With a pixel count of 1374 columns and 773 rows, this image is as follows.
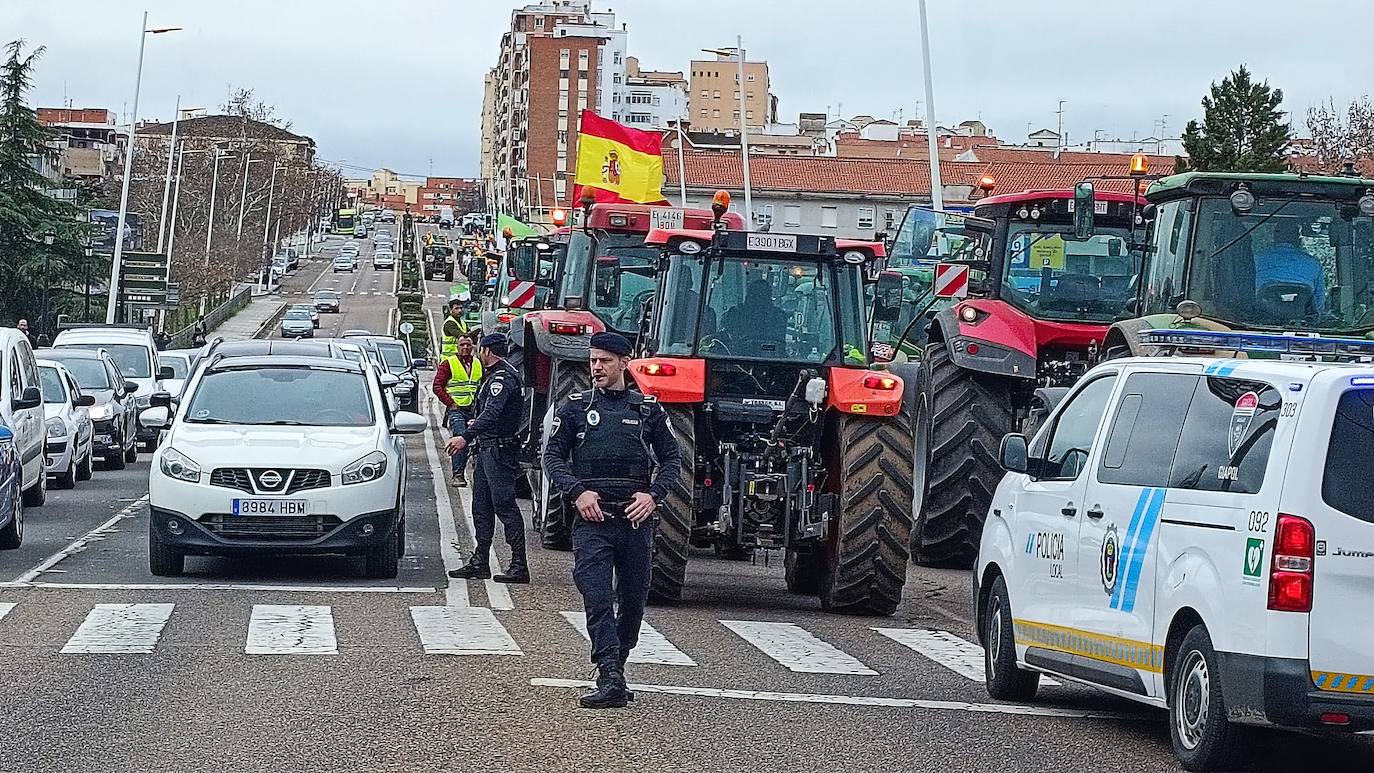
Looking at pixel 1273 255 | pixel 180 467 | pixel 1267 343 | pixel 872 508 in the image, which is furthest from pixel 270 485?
pixel 1267 343

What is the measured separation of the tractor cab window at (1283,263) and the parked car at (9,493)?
31.5 ft

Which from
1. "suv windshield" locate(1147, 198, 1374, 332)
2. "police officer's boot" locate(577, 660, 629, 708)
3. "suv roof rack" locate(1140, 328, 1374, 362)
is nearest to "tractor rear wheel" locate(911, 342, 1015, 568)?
"suv windshield" locate(1147, 198, 1374, 332)

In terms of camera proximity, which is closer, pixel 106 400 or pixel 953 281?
pixel 953 281

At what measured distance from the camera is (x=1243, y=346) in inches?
374

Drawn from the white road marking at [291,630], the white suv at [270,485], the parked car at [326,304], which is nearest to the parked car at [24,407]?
the white suv at [270,485]

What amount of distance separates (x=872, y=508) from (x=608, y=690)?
15.3ft

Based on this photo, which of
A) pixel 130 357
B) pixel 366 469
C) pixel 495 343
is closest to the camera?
pixel 366 469

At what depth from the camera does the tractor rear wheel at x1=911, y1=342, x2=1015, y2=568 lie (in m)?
16.3

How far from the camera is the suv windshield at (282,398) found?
16.0 meters

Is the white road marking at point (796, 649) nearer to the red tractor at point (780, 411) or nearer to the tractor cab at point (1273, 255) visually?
the red tractor at point (780, 411)

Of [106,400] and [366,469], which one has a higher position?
[366,469]

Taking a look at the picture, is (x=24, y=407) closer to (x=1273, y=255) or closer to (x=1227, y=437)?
(x=1273, y=255)

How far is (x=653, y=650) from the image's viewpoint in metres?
12.0

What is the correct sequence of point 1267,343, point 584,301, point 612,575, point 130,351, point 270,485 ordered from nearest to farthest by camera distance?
point 1267,343 → point 612,575 → point 270,485 → point 584,301 → point 130,351
